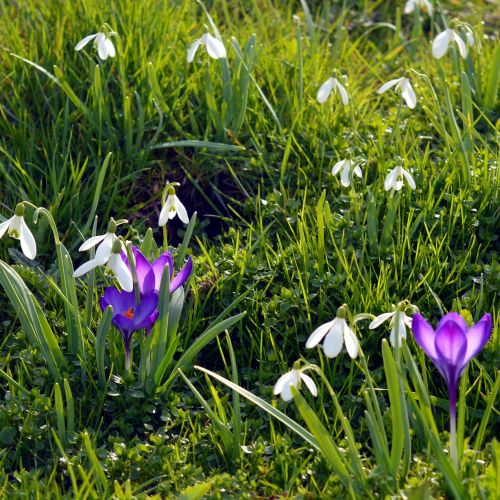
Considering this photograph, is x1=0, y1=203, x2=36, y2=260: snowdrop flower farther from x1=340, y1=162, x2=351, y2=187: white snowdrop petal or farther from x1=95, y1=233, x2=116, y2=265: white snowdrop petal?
x1=340, y1=162, x2=351, y2=187: white snowdrop petal

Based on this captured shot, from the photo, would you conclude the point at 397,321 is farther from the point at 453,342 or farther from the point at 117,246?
the point at 117,246

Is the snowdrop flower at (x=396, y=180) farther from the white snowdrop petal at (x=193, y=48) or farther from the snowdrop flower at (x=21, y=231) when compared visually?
the snowdrop flower at (x=21, y=231)

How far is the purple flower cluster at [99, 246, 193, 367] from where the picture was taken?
2254 millimetres

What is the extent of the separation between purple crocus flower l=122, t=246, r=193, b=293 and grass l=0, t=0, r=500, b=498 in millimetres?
214

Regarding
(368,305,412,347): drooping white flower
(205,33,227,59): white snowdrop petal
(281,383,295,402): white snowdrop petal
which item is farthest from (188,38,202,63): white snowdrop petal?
(281,383,295,402): white snowdrop petal

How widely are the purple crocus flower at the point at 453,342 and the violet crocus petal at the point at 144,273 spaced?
0.71 m

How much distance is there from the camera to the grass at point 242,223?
2.18 m

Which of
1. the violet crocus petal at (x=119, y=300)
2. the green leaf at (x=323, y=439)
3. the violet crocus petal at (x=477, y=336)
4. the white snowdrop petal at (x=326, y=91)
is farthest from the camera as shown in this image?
the white snowdrop petal at (x=326, y=91)

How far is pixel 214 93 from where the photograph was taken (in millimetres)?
3320

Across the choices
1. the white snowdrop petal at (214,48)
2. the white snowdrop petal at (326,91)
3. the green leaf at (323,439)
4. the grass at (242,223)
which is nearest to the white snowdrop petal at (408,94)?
the grass at (242,223)

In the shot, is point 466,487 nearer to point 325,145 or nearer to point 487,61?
point 325,145

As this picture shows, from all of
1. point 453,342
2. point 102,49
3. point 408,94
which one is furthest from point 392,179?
point 102,49

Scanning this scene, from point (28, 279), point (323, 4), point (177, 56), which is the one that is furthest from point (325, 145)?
Result: point (323, 4)

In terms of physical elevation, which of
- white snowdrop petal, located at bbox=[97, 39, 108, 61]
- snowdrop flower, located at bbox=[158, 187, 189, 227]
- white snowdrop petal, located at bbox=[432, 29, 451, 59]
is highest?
white snowdrop petal, located at bbox=[97, 39, 108, 61]
